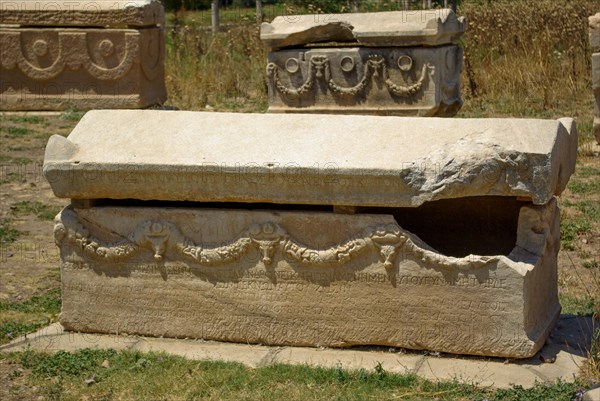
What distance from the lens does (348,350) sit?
4535 millimetres

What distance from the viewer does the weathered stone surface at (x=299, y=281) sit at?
14.1ft

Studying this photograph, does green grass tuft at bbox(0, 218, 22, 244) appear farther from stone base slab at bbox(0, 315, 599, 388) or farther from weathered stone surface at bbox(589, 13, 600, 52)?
weathered stone surface at bbox(589, 13, 600, 52)

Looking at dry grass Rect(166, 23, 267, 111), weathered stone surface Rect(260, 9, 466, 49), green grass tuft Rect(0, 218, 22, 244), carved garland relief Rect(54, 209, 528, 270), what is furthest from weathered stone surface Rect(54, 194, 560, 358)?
dry grass Rect(166, 23, 267, 111)

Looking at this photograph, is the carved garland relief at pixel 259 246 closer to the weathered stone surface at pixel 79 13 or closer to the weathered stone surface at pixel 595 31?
the weathered stone surface at pixel 595 31

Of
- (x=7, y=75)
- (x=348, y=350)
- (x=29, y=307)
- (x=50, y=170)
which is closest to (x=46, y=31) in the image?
(x=7, y=75)

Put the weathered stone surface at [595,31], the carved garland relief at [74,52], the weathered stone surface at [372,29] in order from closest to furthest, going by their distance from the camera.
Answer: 1. the weathered stone surface at [595,31]
2. the weathered stone surface at [372,29]
3. the carved garland relief at [74,52]

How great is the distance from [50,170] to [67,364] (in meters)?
0.90

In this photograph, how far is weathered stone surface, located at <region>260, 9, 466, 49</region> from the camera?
970cm

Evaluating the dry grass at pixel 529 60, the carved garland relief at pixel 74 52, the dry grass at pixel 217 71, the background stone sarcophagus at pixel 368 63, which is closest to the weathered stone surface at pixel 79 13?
the carved garland relief at pixel 74 52

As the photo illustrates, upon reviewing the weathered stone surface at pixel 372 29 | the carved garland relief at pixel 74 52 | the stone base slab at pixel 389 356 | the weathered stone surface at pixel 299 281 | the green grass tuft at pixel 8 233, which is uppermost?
the weathered stone surface at pixel 372 29

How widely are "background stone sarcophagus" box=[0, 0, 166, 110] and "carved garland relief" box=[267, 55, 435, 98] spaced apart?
1.43 meters

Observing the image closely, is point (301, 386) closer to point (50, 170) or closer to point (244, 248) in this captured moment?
point (244, 248)

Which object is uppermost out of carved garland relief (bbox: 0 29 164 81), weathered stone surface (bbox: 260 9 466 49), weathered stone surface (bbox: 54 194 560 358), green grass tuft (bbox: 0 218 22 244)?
weathered stone surface (bbox: 260 9 466 49)

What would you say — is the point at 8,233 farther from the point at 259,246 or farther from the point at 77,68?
the point at 77,68
